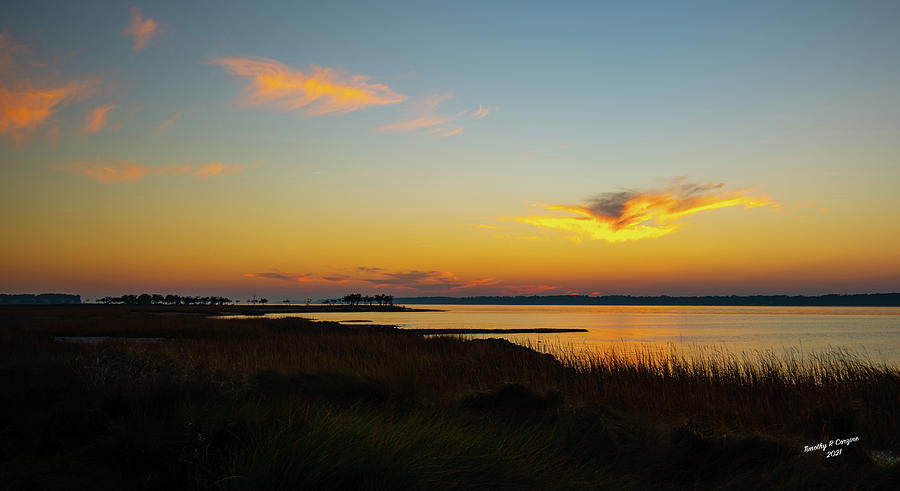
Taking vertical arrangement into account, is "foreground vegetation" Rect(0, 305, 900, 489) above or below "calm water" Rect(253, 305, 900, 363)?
above

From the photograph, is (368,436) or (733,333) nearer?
(368,436)

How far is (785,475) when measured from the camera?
6965mm

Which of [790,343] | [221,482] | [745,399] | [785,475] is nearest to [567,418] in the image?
[785,475]

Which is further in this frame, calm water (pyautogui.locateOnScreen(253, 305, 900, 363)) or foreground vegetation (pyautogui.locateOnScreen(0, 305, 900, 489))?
calm water (pyautogui.locateOnScreen(253, 305, 900, 363))

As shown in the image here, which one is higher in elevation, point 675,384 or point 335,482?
point 335,482

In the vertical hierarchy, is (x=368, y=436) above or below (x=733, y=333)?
above

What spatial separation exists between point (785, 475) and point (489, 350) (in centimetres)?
2008

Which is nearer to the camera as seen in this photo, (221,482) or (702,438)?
(221,482)

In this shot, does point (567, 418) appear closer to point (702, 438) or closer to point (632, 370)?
point (702, 438)

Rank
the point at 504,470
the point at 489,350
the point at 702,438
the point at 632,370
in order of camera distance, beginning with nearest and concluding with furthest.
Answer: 1. the point at 504,470
2. the point at 702,438
3. the point at 632,370
4. the point at 489,350

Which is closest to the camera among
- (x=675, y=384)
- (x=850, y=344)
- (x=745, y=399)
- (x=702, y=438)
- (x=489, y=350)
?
(x=702, y=438)

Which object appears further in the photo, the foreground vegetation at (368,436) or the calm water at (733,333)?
the calm water at (733,333)

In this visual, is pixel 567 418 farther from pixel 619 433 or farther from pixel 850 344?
pixel 850 344

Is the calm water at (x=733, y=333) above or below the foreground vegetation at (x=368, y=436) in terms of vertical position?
below
